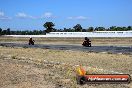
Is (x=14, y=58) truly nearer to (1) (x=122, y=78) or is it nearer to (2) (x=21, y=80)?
(2) (x=21, y=80)

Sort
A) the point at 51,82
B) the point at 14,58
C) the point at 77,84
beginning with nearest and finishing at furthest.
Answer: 1. the point at 77,84
2. the point at 51,82
3. the point at 14,58

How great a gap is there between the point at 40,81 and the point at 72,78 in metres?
1.96

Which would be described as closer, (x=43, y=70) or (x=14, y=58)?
(x=43, y=70)

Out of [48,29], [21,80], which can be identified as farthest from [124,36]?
[48,29]

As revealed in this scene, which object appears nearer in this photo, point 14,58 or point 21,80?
point 21,80

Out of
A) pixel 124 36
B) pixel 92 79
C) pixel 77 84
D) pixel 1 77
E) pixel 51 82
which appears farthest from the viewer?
pixel 124 36

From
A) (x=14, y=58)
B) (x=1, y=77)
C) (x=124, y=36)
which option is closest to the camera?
(x=1, y=77)

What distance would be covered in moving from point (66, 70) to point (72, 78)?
13.9 feet

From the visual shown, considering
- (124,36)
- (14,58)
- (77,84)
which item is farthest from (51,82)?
(124,36)

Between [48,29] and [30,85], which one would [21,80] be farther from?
[48,29]

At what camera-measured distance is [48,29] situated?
170 metres

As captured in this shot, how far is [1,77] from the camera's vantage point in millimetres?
24266

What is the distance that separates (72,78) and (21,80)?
3151mm

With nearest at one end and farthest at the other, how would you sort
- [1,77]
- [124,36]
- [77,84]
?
[77,84] → [1,77] → [124,36]
